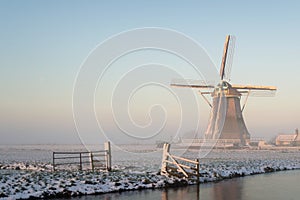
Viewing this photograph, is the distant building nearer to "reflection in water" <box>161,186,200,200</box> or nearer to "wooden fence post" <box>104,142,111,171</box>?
"wooden fence post" <box>104,142,111,171</box>

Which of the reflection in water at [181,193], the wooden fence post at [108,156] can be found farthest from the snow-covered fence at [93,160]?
the reflection in water at [181,193]

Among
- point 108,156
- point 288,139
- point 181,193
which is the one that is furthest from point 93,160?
point 288,139

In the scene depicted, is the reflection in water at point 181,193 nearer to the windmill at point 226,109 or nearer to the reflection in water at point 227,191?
the reflection in water at point 227,191

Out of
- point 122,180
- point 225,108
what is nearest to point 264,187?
point 122,180

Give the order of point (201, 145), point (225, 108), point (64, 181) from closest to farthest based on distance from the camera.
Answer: point (64, 181), point (225, 108), point (201, 145)

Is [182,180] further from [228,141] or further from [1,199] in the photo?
[228,141]

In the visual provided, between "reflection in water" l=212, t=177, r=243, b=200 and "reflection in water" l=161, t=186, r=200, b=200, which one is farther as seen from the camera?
"reflection in water" l=212, t=177, r=243, b=200

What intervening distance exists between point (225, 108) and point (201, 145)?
38.6ft

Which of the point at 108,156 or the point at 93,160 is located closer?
the point at 108,156

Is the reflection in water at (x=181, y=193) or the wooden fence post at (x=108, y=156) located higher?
the wooden fence post at (x=108, y=156)

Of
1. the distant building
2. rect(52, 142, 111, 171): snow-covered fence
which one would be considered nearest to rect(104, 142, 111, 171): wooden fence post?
rect(52, 142, 111, 171): snow-covered fence

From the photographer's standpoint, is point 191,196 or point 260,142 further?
point 260,142

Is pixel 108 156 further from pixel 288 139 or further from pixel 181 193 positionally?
pixel 288 139

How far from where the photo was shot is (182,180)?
16.8m
